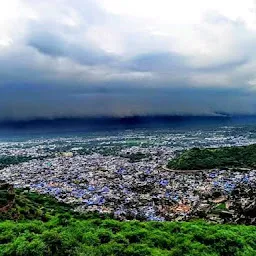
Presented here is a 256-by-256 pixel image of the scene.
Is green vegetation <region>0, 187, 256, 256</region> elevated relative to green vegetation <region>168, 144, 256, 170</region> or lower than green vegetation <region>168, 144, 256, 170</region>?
elevated

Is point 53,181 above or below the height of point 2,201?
below

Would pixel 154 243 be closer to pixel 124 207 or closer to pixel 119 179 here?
pixel 124 207

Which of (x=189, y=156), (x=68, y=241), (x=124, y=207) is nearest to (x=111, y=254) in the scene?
(x=68, y=241)

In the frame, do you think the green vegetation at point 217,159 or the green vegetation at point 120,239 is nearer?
the green vegetation at point 120,239

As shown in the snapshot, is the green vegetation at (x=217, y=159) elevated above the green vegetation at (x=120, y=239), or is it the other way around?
the green vegetation at (x=120, y=239)
